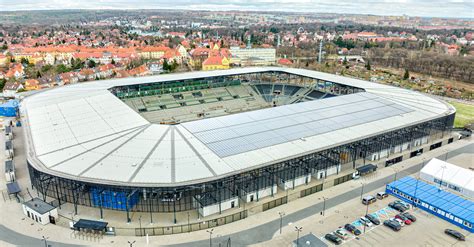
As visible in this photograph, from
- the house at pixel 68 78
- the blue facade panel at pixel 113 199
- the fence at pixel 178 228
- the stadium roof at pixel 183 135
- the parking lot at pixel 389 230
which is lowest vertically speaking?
the parking lot at pixel 389 230

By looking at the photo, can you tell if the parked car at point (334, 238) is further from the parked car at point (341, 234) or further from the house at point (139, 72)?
the house at point (139, 72)

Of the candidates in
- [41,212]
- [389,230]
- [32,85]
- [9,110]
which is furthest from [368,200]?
[32,85]

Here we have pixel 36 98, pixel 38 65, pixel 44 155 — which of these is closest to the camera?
pixel 44 155

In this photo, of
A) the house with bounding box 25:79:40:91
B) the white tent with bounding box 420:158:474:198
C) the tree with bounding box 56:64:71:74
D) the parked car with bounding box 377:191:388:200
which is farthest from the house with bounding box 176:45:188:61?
the parked car with bounding box 377:191:388:200

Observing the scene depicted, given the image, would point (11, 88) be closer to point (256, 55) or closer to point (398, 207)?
point (256, 55)

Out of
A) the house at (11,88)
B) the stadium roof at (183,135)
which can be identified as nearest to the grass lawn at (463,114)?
the stadium roof at (183,135)

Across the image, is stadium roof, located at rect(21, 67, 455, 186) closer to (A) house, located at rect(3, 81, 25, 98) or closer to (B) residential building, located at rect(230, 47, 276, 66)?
(A) house, located at rect(3, 81, 25, 98)

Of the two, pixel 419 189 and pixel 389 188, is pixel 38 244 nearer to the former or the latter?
pixel 389 188

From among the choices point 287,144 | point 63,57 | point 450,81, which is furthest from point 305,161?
point 63,57
